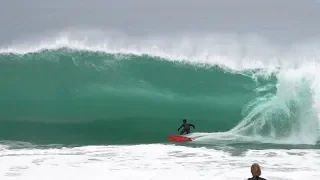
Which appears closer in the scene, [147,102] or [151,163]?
A: [151,163]

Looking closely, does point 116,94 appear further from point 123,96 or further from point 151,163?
point 151,163

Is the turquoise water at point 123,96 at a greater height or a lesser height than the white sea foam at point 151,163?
greater

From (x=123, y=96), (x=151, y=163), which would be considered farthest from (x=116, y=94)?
(x=151, y=163)

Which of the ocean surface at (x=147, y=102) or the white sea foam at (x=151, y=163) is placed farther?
the ocean surface at (x=147, y=102)

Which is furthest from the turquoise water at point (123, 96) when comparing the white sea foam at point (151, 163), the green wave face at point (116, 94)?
the white sea foam at point (151, 163)

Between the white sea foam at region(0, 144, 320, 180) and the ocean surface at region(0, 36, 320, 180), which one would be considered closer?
the white sea foam at region(0, 144, 320, 180)

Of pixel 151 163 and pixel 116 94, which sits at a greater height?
pixel 116 94

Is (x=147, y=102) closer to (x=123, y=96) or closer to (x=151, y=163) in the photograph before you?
(x=123, y=96)

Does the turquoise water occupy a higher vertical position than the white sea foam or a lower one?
higher

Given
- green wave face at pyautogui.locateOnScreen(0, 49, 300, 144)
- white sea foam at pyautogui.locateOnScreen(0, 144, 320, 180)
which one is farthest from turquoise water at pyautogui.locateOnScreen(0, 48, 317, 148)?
white sea foam at pyautogui.locateOnScreen(0, 144, 320, 180)

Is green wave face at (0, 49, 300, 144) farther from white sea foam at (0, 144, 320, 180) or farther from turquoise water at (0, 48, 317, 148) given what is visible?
white sea foam at (0, 144, 320, 180)

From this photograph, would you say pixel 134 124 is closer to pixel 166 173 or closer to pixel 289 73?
pixel 289 73

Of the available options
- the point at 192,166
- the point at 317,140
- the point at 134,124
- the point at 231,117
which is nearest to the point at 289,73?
the point at 231,117

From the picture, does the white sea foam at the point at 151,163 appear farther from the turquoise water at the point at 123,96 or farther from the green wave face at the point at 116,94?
the green wave face at the point at 116,94
